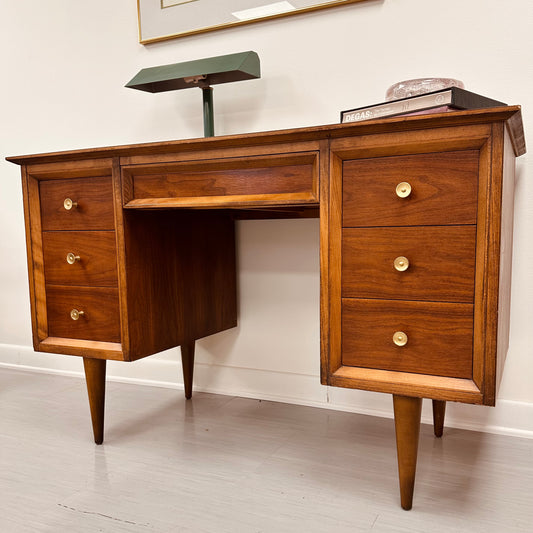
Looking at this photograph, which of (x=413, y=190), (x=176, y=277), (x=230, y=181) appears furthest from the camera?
(x=176, y=277)

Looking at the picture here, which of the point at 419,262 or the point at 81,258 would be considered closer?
the point at 419,262

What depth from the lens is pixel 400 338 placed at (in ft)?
2.84

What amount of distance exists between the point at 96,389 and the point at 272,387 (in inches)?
21.2

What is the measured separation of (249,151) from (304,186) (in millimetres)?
129

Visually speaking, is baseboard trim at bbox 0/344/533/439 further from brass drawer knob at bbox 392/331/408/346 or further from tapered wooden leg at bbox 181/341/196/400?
brass drawer knob at bbox 392/331/408/346

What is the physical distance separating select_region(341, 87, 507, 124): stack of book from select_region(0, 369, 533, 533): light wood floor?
73 cm

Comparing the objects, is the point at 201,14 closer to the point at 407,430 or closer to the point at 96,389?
the point at 96,389

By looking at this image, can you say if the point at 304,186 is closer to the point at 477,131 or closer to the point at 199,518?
the point at 477,131

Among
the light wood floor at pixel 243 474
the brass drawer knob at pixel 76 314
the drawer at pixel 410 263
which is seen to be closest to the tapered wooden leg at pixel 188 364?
the light wood floor at pixel 243 474

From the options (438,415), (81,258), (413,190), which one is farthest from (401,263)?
(81,258)

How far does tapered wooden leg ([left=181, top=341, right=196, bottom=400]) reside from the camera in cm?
150

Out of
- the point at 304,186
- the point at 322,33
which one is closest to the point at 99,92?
the point at 322,33

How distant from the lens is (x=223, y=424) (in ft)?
4.42

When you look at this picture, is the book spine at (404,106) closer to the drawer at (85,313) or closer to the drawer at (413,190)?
the drawer at (413,190)
